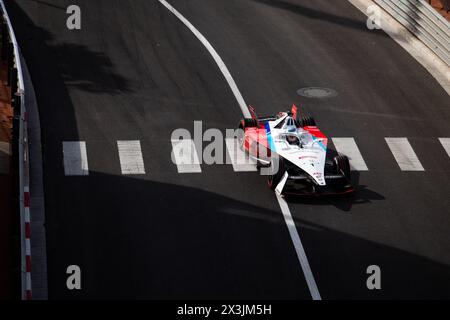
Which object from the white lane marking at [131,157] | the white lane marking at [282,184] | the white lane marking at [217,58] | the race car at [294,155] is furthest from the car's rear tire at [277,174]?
the white lane marking at [217,58]

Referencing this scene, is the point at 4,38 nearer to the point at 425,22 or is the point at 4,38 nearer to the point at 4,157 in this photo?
the point at 4,157

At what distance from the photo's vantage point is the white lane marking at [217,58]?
1212 inches

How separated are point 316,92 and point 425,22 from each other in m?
5.52

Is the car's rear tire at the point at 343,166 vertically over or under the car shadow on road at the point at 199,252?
over

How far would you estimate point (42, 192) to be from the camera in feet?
83.0

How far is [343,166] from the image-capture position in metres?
26.1

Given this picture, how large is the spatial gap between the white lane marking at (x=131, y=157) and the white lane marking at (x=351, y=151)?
5289 mm

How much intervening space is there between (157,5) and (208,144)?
34.7 ft

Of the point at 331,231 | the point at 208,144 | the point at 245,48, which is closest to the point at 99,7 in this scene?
the point at 245,48

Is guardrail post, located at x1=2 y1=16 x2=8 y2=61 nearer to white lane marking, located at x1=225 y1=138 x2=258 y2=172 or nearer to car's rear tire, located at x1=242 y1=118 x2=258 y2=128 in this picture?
white lane marking, located at x1=225 y1=138 x2=258 y2=172

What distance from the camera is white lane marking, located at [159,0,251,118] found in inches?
1212

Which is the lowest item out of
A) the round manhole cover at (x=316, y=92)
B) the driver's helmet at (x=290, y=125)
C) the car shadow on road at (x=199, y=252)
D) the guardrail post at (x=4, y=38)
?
the car shadow on road at (x=199, y=252)

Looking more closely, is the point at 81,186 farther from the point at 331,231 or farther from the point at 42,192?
the point at 331,231

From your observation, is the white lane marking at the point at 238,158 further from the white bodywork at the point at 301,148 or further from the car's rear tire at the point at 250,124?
the white bodywork at the point at 301,148
